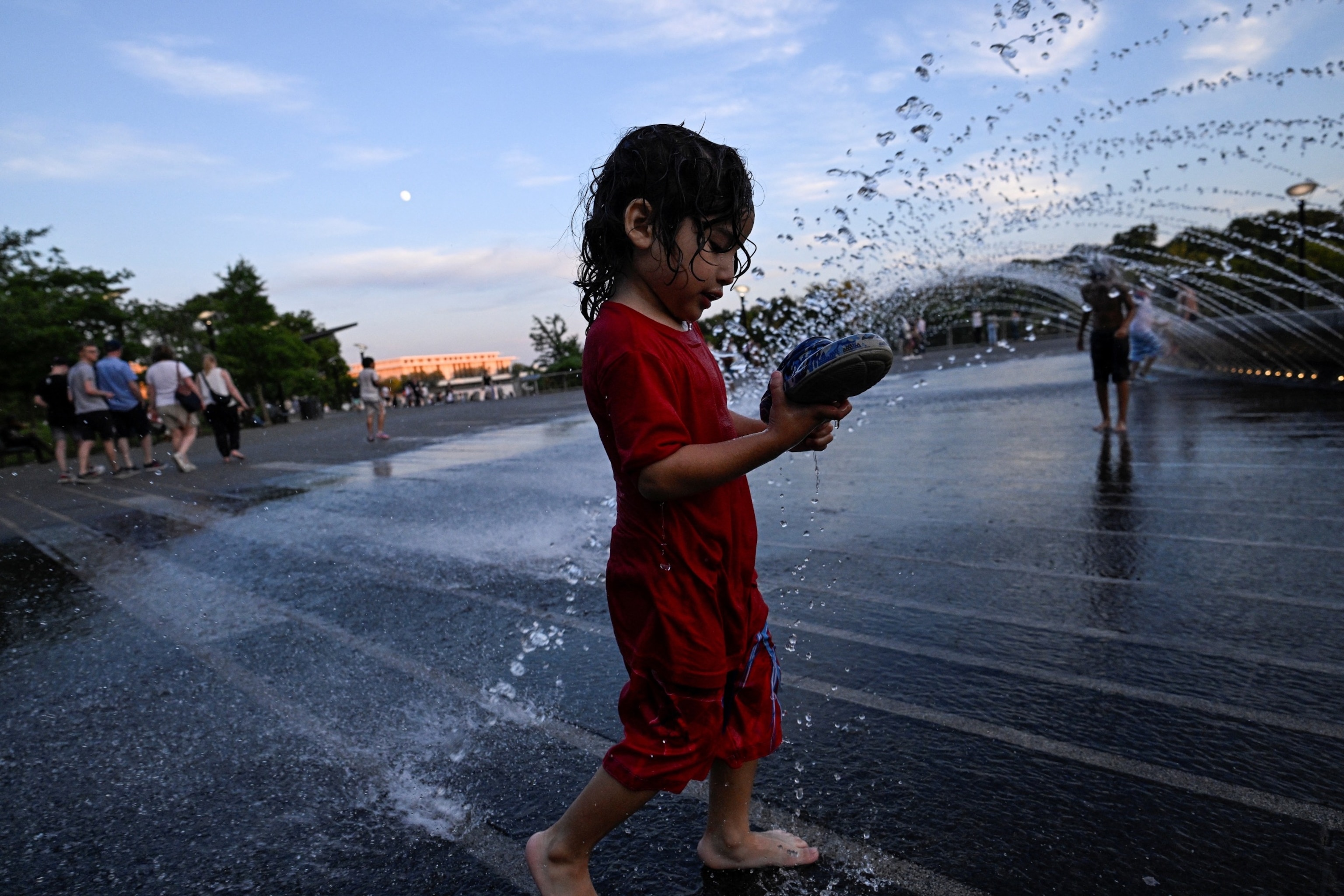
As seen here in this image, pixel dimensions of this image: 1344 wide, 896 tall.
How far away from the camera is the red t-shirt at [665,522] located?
1.54 metres

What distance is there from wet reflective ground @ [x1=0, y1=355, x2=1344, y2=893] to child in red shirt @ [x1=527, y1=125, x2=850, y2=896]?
0.40m

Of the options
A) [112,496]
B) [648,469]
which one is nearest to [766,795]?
[648,469]

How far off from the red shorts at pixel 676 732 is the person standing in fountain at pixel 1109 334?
287 inches

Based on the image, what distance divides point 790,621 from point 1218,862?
1.88m

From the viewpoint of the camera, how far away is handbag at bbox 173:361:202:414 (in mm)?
12352

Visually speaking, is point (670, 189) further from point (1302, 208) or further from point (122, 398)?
point (1302, 208)

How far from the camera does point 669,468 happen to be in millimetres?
1512

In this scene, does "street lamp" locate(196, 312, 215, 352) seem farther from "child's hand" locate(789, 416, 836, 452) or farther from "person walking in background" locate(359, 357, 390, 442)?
"child's hand" locate(789, 416, 836, 452)

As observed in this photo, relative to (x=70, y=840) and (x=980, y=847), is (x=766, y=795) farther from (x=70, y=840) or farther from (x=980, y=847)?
(x=70, y=840)

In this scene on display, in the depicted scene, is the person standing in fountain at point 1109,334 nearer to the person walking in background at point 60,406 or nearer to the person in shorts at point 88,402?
the person in shorts at point 88,402

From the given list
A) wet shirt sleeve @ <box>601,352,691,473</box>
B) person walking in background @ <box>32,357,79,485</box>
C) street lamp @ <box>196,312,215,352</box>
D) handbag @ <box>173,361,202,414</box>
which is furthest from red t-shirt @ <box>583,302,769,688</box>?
street lamp @ <box>196,312,215,352</box>

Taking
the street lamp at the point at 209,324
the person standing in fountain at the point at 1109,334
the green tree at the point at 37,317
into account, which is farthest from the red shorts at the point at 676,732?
the street lamp at the point at 209,324

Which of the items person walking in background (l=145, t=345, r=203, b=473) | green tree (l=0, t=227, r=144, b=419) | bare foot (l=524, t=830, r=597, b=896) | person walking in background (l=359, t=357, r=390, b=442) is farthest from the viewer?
green tree (l=0, t=227, r=144, b=419)

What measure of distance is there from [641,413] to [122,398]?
13.1 m
